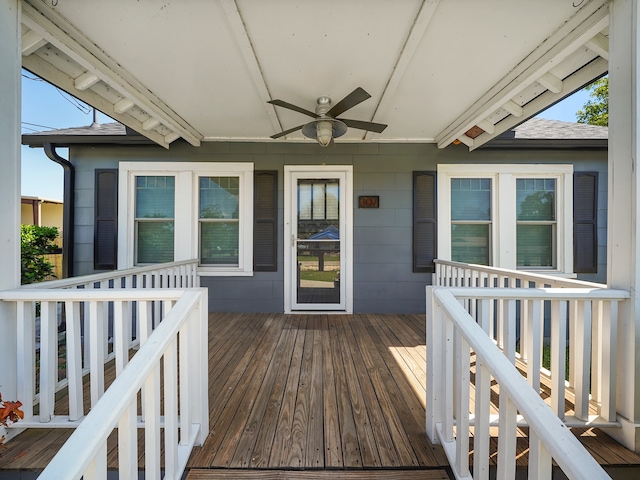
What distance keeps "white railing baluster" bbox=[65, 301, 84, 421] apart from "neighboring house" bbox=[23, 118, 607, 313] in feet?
7.83

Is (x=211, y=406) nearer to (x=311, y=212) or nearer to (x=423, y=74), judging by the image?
(x=311, y=212)

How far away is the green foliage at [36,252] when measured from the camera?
354 cm

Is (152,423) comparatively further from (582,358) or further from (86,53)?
(86,53)

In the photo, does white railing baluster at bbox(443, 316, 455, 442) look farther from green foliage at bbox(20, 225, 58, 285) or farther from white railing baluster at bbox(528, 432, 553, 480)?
green foliage at bbox(20, 225, 58, 285)

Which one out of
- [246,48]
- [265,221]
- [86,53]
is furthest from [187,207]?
[246,48]

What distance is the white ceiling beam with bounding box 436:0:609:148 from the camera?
180 centimetres

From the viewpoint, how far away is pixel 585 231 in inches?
159

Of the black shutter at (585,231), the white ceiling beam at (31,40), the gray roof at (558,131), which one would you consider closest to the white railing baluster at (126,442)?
the white ceiling beam at (31,40)

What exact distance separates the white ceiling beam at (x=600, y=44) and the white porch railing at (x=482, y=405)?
1866 mm

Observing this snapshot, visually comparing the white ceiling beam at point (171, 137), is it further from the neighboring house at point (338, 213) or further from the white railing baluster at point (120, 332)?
the white railing baluster at point (120, 332)

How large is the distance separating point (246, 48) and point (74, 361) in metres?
2.35

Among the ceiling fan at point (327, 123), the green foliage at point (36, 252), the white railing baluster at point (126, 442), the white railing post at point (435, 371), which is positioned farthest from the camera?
the green foliage at point (36, 252)

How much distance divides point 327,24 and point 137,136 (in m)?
3.17

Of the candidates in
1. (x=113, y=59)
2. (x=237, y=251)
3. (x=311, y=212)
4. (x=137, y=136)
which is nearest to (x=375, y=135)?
(x=311, y=212)
